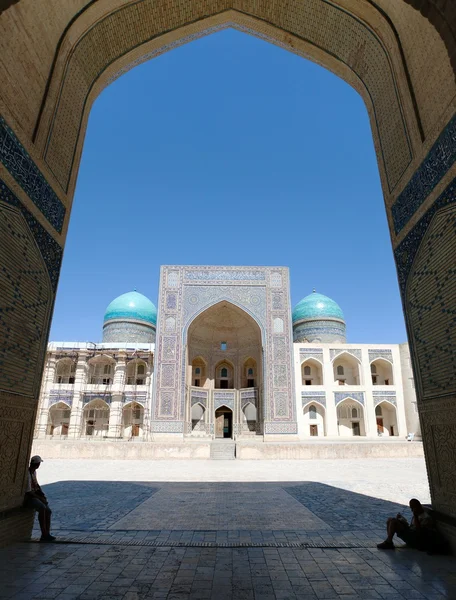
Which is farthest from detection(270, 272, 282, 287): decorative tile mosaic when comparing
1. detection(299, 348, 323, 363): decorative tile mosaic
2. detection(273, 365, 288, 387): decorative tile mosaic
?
detection(273, 365, 288, 387): decorative tile mosaic

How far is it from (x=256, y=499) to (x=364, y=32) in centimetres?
618

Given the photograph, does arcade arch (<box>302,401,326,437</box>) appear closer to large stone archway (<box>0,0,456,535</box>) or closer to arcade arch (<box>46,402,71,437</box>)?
arcade arch (<box>46,402,71,437</box>)

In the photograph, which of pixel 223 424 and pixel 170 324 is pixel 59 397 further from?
pixel 223 424

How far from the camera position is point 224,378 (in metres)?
22.7

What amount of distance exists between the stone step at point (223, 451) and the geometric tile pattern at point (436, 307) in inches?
452

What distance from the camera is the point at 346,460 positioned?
40.8ft

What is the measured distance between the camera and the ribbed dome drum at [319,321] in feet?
86.3

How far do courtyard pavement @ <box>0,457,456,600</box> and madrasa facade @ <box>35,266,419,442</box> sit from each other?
1224 centimetres

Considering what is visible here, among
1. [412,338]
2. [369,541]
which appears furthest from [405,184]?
[369,541]

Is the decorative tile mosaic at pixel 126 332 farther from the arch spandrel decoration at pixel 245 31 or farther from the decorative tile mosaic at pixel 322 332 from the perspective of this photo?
the arch spandrel decoration at pixel 245 31

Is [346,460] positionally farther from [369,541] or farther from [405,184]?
[405,184]

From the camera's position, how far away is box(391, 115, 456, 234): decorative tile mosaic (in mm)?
3304

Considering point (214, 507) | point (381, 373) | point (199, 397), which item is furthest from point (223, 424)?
point (214, 507)

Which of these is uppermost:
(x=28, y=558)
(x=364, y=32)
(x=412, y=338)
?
(x=364, y=32)
